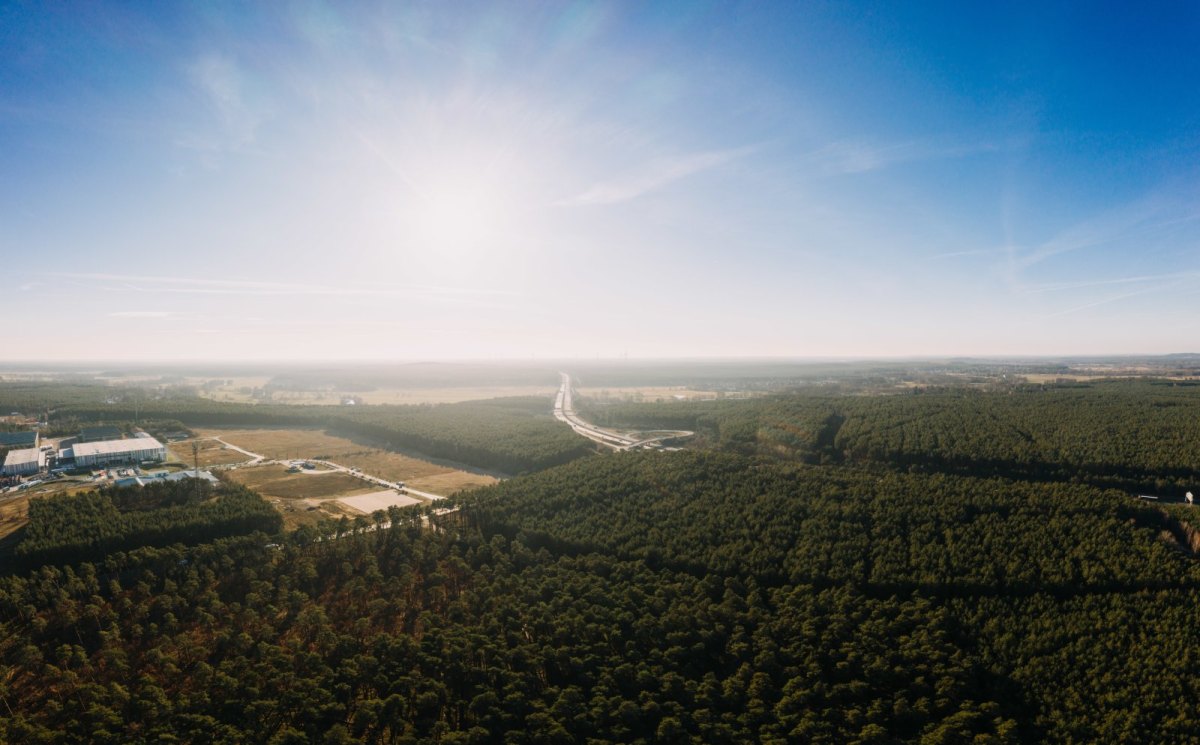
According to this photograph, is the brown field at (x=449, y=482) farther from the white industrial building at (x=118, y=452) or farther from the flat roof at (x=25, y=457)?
the flat roof at (x=25, y=457)

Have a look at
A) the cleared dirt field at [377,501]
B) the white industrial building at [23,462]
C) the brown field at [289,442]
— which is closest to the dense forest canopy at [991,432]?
the cleared dirt field at [377,501]

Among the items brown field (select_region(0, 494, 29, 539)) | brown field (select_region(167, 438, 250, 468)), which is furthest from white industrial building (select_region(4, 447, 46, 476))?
brown field (select_region(167, 438, 250, 468))

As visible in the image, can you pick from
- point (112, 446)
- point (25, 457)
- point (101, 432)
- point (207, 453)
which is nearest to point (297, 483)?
point (207, 453)

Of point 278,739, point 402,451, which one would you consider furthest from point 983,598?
point 402,451

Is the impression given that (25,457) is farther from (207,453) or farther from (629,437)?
(629,437)

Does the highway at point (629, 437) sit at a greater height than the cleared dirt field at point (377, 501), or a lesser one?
greater
